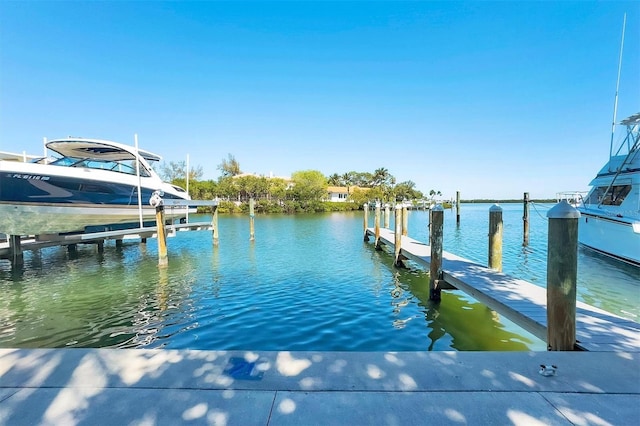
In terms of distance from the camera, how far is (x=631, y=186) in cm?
1407

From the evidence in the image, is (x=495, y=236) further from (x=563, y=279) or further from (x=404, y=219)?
(x=404, y=219)

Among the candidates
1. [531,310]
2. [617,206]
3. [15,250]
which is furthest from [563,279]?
[15,250]

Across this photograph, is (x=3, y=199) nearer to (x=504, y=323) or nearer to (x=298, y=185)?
(x=504, y=323)

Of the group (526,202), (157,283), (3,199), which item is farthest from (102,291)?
(526,202)

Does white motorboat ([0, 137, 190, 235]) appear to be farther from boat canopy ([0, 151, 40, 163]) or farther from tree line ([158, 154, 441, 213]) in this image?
tree line ([158, 154, 441, 213])

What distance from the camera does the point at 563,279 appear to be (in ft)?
13.0

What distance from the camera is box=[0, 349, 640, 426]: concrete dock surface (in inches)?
94.3

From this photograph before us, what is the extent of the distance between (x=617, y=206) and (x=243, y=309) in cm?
1665

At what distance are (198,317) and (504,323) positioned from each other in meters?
6.50

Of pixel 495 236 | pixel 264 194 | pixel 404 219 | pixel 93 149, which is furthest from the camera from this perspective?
pixel 264 194

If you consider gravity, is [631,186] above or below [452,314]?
above

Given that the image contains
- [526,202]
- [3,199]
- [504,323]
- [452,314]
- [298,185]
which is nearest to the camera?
[504,323]

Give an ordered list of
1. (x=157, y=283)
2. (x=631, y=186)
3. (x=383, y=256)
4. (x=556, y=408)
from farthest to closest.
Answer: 1. (x=383, y=256)
2. (x=631, y=186)
3. (x=157, y=283)
4. (x=556, y=408)

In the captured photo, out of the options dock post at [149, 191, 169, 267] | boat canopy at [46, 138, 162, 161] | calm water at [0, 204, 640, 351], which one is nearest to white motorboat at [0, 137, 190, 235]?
boat canopy at [46, 138, 162, 161]
